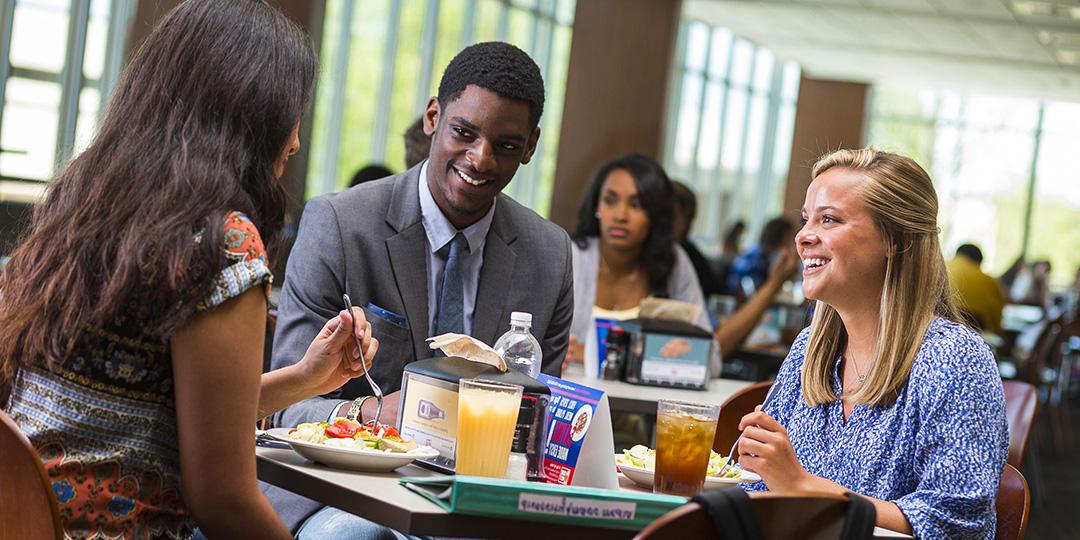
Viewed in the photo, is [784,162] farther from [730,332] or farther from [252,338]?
[252,338]

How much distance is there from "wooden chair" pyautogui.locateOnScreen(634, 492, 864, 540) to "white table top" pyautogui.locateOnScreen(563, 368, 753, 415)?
1.36 metres

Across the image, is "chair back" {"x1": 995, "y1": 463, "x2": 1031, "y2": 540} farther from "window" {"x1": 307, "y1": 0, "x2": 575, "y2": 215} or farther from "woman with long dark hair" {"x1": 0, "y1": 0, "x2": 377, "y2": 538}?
"window" {"x1": 307, "y1": 0, "x2": 575, "y2": 215}

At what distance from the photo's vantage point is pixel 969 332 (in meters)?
1.83

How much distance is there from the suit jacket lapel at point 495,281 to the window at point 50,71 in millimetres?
3476

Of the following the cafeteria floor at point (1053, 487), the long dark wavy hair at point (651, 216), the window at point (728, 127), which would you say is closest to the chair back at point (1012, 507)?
the long dark wavy hair at point (651, 216)

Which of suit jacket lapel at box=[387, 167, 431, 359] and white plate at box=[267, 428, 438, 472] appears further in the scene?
suit jacket lapel at box=[387, 167, 431, 359]

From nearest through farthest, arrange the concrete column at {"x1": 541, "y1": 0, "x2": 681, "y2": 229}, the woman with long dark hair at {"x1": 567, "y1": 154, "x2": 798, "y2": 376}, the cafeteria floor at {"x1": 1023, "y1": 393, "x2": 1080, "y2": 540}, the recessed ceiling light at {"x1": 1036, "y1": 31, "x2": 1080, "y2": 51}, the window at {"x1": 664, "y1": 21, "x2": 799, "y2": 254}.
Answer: the woman with long dark hair at {"x1": 567, "y1": 154, "x2": 798, "y2": 376} → the cafeteria floor at {"x1": 1023, "y1": 393, "x2": 1080, "y2": 540} → the concrete column at {"x1": 541, "y1": 0, "x2": 681, "y2": 229} → the recessed ceiling light at {"x1": 1036, "y1": 31, "x2": 1080, "y2": 51} → the window at {"x1": 664, "y1": 21, "x2": 799, "y2": 254}

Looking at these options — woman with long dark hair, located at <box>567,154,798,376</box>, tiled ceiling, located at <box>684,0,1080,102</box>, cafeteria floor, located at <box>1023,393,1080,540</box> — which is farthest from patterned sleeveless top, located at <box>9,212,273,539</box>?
tiled ceiling, located at <box>684,0,1080,102</box>

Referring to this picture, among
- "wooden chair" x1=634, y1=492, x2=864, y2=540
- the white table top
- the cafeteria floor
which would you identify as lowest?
the cafeteria floor

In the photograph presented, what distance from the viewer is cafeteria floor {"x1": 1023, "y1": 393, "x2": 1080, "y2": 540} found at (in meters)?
5.30

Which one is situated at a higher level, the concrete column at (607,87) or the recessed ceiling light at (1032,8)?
the recessed ceiling light at (1032,8)

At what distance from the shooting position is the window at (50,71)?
17.8ft

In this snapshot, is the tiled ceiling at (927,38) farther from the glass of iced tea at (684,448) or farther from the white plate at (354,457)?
the white plate at (354,457)

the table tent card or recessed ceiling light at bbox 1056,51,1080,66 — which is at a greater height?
recessed ceiling light at bbox 1056,51,1080,66
